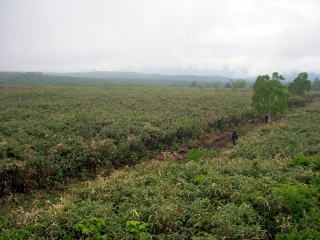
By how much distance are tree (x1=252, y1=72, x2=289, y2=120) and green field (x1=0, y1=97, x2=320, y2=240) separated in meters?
13.9

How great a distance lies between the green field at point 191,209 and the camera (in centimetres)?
592

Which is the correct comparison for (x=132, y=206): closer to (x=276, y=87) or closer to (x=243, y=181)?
(x=243, y=181)

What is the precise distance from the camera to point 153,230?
6121 mm

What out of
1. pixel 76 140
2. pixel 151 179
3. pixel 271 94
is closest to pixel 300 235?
pixel 151 179

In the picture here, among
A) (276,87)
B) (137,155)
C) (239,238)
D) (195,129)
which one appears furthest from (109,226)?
(276,87)

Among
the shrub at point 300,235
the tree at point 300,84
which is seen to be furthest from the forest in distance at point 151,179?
the tree at point 300,84

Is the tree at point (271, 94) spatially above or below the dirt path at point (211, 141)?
above

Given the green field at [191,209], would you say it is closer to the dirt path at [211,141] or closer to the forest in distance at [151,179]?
the forest in distance at [151,179]

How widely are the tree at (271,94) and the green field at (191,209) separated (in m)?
13.9

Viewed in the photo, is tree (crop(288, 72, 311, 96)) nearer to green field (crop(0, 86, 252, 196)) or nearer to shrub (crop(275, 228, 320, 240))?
green field (crop(0, 86, 252, 196))

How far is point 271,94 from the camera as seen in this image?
76.2ft

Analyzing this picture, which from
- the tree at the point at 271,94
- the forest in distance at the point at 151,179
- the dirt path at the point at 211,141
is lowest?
the dirt path at the point at 211,141

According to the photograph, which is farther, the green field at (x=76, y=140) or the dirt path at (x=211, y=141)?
the dirt path at (x=211, y=141)

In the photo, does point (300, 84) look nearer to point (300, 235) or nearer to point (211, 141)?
point (211, 141)
